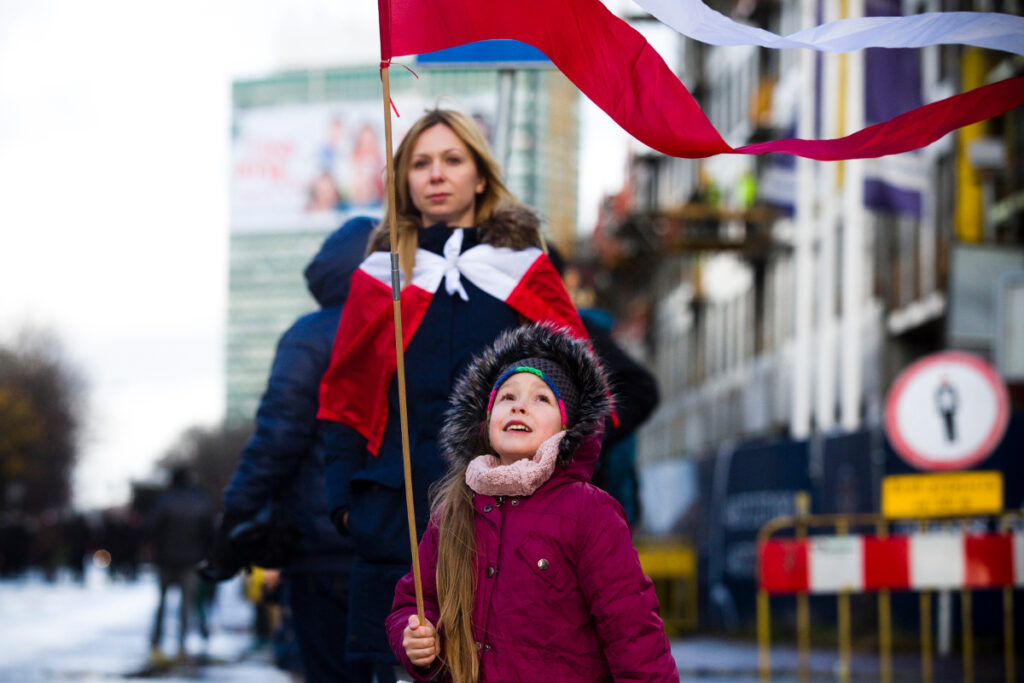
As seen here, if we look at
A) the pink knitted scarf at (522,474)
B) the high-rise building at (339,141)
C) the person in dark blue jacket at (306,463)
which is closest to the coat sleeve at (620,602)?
the pink knitted scarf at (522,474)

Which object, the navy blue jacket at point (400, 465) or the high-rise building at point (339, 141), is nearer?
the navy blue jacket at point (400, 465)

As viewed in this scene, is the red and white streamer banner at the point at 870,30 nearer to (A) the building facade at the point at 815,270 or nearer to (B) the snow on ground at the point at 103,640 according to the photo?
(A) the building facade at the point at 815,270

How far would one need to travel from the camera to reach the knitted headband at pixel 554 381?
4512 mm

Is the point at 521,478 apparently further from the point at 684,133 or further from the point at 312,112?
the point at 312,112

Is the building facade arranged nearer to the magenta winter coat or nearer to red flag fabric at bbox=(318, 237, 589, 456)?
red flag fabric at bbox=(318, 237, 589, 456)

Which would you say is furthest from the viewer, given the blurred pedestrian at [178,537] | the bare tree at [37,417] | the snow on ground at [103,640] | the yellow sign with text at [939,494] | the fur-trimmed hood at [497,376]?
the bare tree at [37,417]

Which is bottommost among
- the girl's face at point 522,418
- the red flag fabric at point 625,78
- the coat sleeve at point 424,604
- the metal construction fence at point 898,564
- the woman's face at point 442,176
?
the metal construction fence at point 898,564

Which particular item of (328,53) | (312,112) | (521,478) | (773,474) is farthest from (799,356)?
(328,53)

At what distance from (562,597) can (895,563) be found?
28.6ft

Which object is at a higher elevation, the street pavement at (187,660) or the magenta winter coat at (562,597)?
the magenta winter coat at (562,597)

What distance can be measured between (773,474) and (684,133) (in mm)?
15499

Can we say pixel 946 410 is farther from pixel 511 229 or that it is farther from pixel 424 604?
pixel 424 604

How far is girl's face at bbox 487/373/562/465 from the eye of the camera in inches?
174

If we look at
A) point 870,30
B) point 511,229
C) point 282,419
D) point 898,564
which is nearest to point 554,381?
point 511,229
